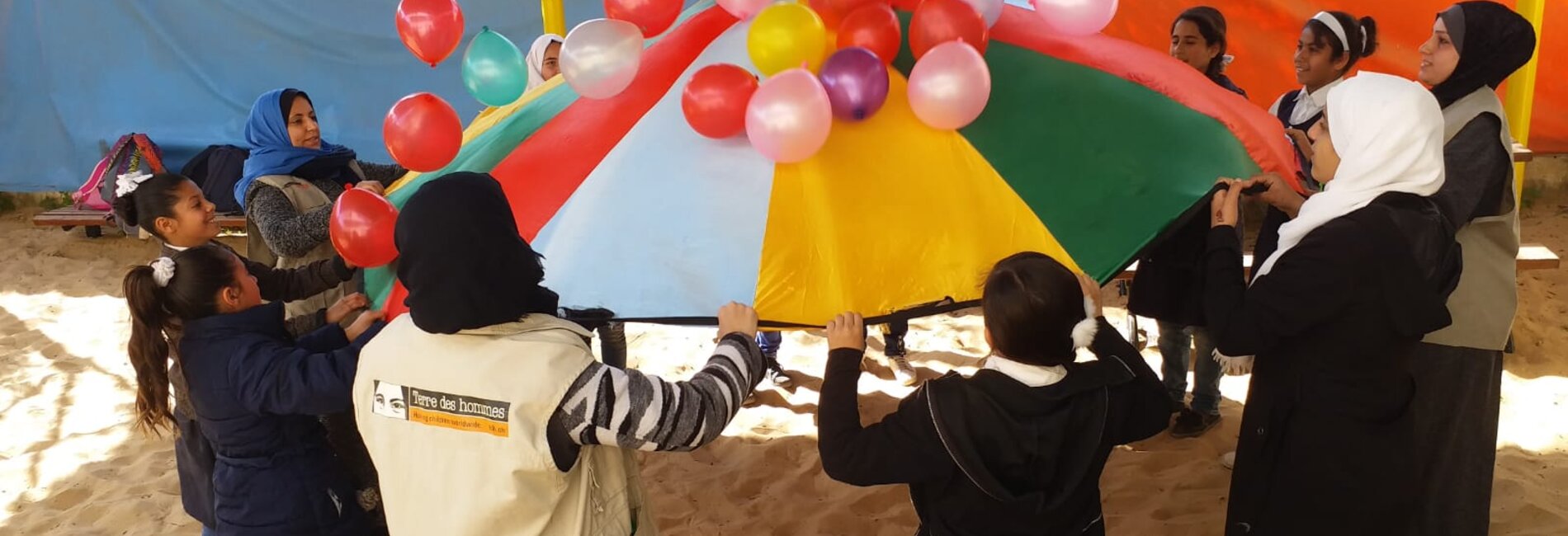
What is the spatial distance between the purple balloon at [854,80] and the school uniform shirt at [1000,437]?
634 mm

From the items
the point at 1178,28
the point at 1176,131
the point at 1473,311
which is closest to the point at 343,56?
the point at 1178,28

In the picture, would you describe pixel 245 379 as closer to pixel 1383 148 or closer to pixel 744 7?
pixel 744 7

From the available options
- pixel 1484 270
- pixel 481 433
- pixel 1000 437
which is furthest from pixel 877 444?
pixel 1484 270

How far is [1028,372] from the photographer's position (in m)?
1.63

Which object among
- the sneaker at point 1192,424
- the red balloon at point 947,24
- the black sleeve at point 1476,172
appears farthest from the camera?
the sneaker at point 1192,424

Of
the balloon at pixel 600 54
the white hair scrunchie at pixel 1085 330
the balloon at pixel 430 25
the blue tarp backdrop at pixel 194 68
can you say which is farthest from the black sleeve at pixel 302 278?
the blue tarp backdrop at pixel 194 68

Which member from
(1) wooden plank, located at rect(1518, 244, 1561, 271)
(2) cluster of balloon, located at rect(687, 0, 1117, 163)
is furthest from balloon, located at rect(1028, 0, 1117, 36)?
(1) wooden plank, located at rect(1518, 244, 1561, 271)

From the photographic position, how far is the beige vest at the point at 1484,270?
7.96 ft

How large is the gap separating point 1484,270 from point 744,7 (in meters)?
1.86

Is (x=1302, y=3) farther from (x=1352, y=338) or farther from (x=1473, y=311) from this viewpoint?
(x=1352, y=338)

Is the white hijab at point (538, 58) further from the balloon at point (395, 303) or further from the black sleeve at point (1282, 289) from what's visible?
the black sleeve at point (1282, 289)

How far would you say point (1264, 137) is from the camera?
239 cm

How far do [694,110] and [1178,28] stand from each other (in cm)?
205

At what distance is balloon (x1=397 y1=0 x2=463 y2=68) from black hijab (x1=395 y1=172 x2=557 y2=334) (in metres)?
1.22
